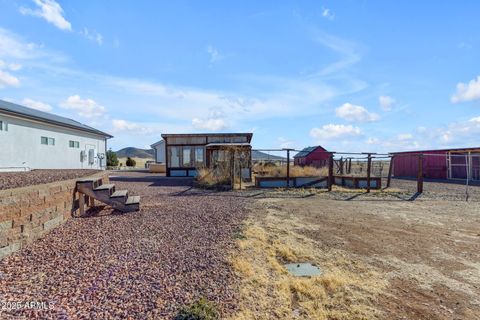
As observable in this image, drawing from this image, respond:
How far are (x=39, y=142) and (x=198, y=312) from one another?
17646 mm

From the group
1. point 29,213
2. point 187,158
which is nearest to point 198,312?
point 29,213

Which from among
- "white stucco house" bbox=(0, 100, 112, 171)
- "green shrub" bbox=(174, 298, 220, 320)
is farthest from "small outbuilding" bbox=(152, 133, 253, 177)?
"green shrub" bbox=(174, 298, 220, 320)

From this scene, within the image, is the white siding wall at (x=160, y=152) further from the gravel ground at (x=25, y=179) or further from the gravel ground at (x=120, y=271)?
the gravel ground at (x=120, y=271)

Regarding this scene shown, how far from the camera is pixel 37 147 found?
53.0 feet

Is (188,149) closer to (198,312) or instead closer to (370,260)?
(370,260)

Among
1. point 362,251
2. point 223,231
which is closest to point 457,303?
point 362,251

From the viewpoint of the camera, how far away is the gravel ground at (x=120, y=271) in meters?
2.75

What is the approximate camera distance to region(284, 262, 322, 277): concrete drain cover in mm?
3969

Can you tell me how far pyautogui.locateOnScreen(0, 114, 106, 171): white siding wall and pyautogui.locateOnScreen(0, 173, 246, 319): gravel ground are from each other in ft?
36.7

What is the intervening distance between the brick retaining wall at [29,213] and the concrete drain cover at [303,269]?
12.4 ft

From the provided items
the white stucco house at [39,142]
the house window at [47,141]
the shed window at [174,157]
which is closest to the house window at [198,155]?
the shed window at [174,157]

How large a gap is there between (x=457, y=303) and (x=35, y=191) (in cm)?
597

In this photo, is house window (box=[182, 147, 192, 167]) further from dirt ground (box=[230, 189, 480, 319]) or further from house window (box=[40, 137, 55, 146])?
dirt ground (box=[230, 189, 480, 319])

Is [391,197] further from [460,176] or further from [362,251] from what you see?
[460,176]
